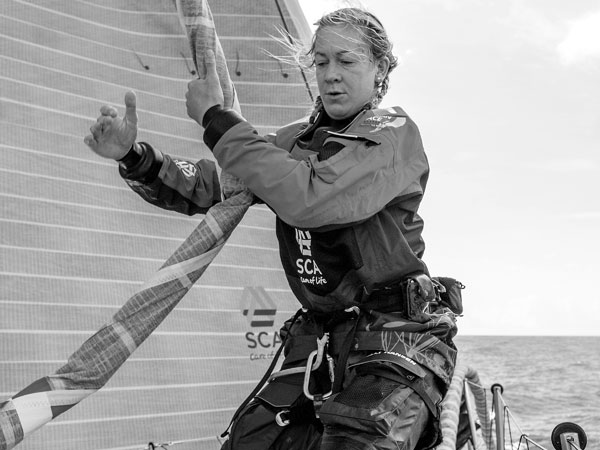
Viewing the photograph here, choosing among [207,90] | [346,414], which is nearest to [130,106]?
[207,90]

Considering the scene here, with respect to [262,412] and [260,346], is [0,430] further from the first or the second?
[260,346]

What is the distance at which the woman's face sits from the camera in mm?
2254

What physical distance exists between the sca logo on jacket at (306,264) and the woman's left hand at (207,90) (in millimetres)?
401

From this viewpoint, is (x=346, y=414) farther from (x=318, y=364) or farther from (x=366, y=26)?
(x=366, y=26)

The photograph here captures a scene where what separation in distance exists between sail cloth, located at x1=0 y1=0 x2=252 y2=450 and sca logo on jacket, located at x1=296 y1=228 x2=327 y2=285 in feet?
0.60

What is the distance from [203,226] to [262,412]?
21.2 inches

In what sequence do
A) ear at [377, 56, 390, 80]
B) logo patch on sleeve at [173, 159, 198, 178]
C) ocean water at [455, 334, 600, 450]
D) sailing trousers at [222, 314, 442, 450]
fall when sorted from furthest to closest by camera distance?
ocean water at [455, 334, 600, 450] < logo patch on sleeve at [173, 159, 198, 178] < ear at [377, 56, 390, 80] < sailing trousers at [222, 314, 442, 450]

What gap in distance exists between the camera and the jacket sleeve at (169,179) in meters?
2.40

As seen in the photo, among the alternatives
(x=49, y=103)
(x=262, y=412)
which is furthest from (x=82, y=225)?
(x=262, y=412)

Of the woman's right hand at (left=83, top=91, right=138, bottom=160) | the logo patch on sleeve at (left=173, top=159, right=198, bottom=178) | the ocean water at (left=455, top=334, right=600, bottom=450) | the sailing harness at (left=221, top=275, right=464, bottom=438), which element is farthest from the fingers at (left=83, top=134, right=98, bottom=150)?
the ocean water at (left=455, top=334, right=600, bottom=450)

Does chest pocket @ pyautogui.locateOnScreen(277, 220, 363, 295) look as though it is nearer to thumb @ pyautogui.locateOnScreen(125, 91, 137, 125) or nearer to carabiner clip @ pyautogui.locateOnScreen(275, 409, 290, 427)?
carabiner clip @ pyautogui.locateOnScreen(275, 409, 290, 427)

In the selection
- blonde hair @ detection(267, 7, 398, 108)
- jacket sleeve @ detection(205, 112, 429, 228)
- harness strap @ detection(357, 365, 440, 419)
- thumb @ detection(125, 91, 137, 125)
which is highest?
blonde hair @ detection(267, 7, 398, 108)

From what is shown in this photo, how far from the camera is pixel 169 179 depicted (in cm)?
245

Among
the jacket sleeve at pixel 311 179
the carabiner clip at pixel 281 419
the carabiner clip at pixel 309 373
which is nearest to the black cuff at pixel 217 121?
the jacket sleeve at pixel 311 179
